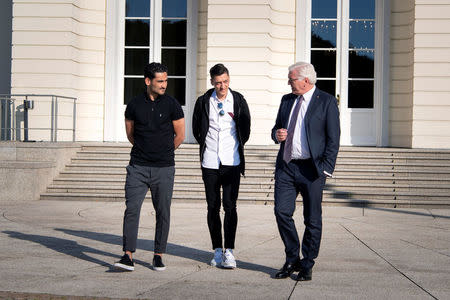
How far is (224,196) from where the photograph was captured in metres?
6.54

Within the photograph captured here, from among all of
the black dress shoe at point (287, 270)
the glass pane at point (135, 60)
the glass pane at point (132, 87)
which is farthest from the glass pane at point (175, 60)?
the black dress shoe at point (287, 270)

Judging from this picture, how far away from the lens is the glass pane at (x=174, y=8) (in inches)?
677

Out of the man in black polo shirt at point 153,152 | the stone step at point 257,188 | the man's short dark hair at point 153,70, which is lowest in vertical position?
the stone step at point 257,188

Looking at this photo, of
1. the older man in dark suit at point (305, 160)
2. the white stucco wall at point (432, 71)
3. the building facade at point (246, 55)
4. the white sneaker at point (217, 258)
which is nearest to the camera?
the older man in dark suit at point (305, 160)

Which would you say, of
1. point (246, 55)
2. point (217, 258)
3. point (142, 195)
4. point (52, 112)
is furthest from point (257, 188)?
point (142, 195)

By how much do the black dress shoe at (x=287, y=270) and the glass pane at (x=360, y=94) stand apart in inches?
454

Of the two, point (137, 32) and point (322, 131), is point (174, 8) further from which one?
point (322, 131)

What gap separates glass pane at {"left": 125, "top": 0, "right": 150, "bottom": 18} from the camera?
677 inches

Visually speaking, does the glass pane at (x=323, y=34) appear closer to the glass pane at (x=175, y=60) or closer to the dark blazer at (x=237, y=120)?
the glass pane at (x=175, y=60)

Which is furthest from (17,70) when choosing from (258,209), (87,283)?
(87,283)

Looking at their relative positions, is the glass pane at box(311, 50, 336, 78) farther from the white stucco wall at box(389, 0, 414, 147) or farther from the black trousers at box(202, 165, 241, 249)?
the black trousers at box(202, 165, 241, 249)

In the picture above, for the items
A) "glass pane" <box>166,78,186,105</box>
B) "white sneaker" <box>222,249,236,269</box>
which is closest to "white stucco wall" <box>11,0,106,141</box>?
"glass pane" <box>166,78,186,105</box>

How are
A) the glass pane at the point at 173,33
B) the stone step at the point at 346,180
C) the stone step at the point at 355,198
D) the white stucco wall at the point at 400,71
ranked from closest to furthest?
the stone step at the point at 355,198 < the stone step at the point at 346,180 < the white stucco wall at the point at 400,71 < the glass pane at the point at 173,33

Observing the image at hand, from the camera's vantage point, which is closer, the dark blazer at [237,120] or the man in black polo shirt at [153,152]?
the man in black polo shirt at [153,152]
